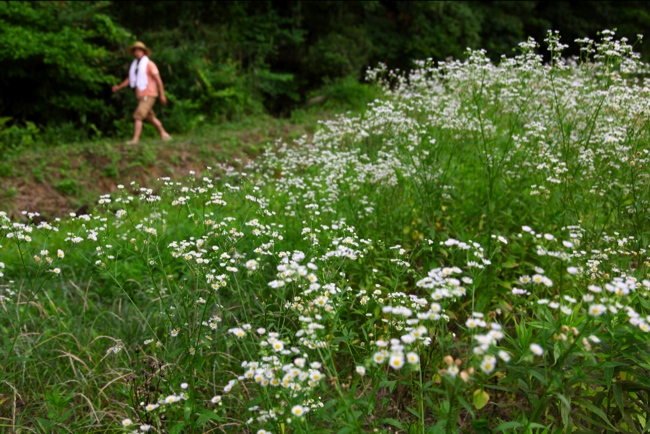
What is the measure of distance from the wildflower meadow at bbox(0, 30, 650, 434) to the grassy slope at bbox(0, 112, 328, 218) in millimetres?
2328

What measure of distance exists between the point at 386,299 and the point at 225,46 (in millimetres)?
12905

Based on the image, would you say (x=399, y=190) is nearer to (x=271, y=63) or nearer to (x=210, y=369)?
(x=210, y=369)

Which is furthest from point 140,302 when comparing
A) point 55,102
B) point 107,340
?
point 55,102

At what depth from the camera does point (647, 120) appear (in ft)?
11.9

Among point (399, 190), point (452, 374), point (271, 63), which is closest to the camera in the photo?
point (452, 374)

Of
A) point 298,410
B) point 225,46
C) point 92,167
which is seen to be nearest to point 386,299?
point 298,410

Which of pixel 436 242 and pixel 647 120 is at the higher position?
pixel 647 120

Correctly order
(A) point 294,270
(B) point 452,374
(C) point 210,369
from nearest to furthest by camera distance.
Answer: (B) point 452,374, (A) point 294,270, (C) point 210,369

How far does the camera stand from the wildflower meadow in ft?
6.79

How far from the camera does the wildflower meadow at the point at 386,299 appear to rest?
2070 millimetres

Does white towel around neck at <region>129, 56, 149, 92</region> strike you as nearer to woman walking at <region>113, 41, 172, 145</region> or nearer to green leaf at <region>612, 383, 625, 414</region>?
woman walking at <region>113, 41, 172, 145</region>

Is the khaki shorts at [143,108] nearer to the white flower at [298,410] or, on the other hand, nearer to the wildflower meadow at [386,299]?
the wildflower meadow at [386,299]

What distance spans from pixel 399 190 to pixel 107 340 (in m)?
2.65

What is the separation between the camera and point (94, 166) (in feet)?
27.0
